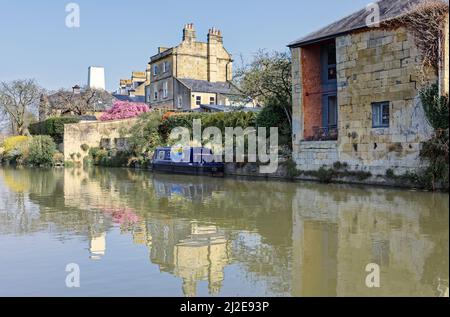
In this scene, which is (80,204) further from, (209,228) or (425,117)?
(425,117)

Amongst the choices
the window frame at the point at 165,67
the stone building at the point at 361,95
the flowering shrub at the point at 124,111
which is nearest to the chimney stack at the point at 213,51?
the window frame at the point at 165,67

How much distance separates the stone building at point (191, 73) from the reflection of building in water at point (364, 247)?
111 ft

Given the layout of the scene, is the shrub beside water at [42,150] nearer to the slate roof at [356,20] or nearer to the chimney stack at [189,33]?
the chimney stack at [189,33]

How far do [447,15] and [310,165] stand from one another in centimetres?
702

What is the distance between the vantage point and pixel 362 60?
17.4 metres

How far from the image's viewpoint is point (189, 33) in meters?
48.8

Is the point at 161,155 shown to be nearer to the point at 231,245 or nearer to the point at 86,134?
the point at 86,134

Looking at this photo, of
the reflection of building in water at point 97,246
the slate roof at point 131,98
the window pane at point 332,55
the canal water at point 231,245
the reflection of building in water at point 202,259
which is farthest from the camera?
the slate roof at point 131,98

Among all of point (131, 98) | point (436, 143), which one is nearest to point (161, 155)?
point (436, 143)

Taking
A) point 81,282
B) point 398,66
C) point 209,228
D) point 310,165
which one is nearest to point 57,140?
point 310,165

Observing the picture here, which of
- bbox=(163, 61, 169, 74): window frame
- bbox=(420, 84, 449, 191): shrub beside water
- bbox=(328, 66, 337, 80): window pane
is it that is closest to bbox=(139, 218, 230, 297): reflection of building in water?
bbox=(420, 84, 449, 191): shrub beside water

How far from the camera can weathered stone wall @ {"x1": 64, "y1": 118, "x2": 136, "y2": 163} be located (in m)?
39.1

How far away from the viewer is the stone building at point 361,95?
51.8ft

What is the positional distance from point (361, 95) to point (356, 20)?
9.10 feet
